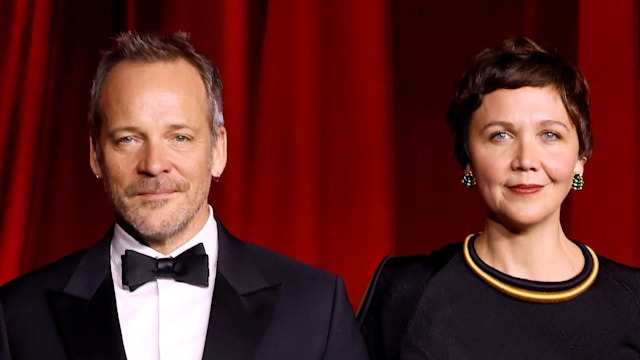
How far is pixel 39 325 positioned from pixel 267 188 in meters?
0.98

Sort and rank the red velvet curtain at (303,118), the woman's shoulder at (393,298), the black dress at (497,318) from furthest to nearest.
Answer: the red velvet curtain at (303,118) → the woman's shoulder at (393,298) → the black dress at (497,318)

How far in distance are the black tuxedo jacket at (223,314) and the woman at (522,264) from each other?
188 millimetres

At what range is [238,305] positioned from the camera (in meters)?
1.95

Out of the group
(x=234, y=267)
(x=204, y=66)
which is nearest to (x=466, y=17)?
(x=204, y=66)

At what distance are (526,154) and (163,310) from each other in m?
0.77

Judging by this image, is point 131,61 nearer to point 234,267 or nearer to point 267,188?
point 234,267

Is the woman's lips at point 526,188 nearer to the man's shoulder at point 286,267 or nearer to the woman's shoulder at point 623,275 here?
the woman's shoulder at point 623,275

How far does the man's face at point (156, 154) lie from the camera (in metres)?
1.95

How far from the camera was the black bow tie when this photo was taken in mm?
1962

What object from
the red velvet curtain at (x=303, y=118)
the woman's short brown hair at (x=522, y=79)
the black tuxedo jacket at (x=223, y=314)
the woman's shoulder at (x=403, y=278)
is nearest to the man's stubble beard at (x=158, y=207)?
the black tuxedo jacket at (x=223, y=314)

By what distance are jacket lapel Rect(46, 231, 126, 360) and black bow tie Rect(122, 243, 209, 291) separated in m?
0.06

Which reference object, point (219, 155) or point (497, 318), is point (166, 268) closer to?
Answer: point (219, 155)

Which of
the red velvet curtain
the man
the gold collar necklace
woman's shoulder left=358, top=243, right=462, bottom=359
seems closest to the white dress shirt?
the man

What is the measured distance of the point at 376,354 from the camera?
2.14 metres
